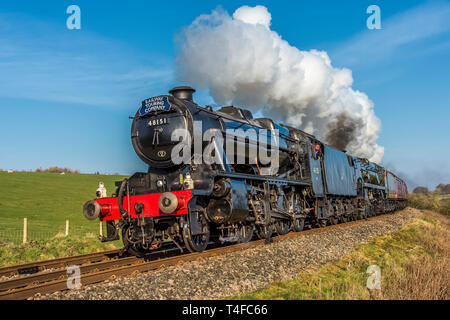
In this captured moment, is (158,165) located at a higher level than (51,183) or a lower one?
lower

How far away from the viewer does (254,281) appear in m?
6.34

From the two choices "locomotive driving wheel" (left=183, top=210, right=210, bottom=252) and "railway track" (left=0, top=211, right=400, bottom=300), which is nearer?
"railway track" (left=0, top=211, right=400, bottom=300)

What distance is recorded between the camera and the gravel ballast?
554 centimetres

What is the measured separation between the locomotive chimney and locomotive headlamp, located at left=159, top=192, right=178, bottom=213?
9.97ft

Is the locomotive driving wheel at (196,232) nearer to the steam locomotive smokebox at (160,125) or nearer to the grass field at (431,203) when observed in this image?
the steam locomotive smokebox at (160,125)

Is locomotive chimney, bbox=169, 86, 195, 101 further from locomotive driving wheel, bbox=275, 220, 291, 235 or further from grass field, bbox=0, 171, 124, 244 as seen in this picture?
grass field, bbox=0, 171, 124, 244

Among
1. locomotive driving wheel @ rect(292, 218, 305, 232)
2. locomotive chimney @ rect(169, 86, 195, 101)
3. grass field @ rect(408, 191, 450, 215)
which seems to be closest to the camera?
locomotive chimney @ rect(169, 86, 195, 101)

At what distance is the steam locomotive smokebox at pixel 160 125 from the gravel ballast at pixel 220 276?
288 cm

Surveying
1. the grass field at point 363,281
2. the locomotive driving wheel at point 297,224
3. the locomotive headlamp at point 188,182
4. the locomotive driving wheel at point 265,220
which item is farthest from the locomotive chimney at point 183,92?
the locomotive driving wheel at point 297,224

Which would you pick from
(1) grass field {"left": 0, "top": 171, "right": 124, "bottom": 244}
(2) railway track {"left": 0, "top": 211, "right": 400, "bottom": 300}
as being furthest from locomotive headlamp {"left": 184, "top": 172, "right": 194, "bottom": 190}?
(1) grass field {"left": 0, "top": 171, "right": 124, "bottom": 244}

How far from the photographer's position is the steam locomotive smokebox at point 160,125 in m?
9.05
